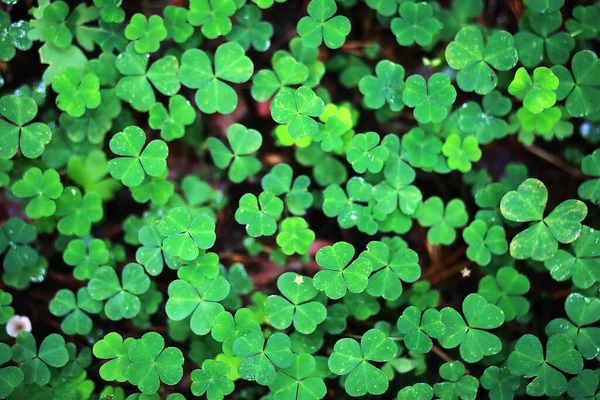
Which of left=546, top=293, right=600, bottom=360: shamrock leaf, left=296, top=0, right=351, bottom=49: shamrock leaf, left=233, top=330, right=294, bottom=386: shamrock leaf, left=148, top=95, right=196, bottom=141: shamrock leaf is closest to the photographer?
left=233, top=330, right=294, bottom=386: shamrock leaf

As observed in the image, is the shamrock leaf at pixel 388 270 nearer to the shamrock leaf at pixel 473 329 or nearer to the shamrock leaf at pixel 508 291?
the shamrock leaf at pixel 473 329

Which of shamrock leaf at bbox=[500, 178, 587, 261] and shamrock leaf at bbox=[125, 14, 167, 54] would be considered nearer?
shamrock leaf at bbox=[500, 178, 587, 261]

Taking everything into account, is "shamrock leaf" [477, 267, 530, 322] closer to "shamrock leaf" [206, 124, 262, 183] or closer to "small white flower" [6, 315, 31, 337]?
"shamrock leaf" [206, 124, 262, 183]

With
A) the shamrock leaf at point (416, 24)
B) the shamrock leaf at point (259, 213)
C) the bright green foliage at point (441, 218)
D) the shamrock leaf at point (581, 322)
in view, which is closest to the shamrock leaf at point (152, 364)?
the shamrock leaf at point (259, 213)

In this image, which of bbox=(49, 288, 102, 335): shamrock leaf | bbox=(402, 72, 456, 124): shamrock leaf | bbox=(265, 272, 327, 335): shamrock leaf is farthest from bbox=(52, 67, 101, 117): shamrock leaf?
bbox=(402, 72, 456, 124): shamrock leaf

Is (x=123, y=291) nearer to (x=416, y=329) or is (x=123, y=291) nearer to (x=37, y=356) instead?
(x=37, y=356)

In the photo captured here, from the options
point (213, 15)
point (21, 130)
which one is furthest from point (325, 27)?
point (21, 130)

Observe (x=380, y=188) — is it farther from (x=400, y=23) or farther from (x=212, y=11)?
(x=212, y=11)
